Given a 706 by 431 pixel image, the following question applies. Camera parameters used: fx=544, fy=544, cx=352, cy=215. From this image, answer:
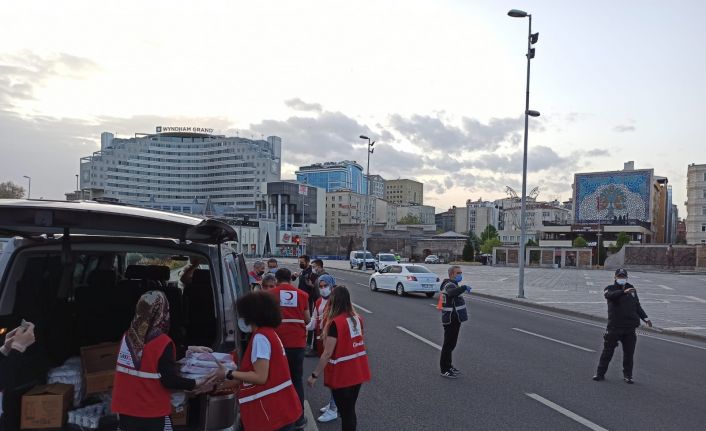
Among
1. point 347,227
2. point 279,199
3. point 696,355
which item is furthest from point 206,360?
point 279,199

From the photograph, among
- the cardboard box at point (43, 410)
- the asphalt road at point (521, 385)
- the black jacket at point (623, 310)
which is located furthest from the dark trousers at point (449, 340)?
the cardboard box at point (43, 410)

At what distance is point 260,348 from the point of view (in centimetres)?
362

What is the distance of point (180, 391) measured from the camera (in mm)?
3586

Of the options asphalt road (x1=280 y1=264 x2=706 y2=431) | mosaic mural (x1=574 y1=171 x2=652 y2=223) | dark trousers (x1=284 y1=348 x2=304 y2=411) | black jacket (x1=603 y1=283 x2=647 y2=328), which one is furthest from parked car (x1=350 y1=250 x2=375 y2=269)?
mosaic mural (x1=574 y1=171 x2=652 y2=223)

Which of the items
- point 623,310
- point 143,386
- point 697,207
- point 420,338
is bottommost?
point 420,338

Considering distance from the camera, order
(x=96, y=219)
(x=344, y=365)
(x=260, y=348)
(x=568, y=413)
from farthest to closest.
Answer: (x=568, y=413), (x=344, y=365), (x=260, y=348), (x=96, y=219)

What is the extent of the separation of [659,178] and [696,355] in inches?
7162

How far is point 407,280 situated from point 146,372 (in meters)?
20.3

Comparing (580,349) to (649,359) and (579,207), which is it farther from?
(579,207)

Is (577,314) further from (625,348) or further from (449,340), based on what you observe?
(449,340)

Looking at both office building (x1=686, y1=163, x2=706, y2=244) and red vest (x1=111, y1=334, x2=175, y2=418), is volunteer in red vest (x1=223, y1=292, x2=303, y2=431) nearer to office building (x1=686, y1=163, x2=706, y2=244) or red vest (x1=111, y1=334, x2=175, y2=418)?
red vest (x1=111, y1=334, x2=175, y2=418)

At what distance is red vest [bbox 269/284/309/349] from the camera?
588 centimetres

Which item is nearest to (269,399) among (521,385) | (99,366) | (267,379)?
(267,379)

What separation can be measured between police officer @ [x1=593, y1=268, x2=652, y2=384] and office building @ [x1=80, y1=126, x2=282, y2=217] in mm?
160331
